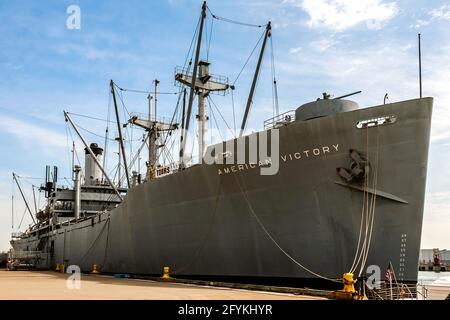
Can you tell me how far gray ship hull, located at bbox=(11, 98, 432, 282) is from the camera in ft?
41.5

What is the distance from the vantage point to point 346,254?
508 inches

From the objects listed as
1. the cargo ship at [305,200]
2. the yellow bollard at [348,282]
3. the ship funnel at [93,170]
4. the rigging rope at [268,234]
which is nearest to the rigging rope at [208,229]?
the cargo ship at [305,200]

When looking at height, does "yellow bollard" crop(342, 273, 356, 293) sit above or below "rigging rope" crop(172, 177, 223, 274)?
below

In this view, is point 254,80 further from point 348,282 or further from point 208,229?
point 348,282

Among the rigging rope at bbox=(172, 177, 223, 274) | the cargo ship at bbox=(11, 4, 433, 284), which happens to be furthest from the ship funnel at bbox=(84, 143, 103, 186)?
the rigging rope at bbox=(172, 177, 223, 274)

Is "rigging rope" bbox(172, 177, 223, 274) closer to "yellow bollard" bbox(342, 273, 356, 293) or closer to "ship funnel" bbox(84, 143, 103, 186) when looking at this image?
"yellow bollard" bbox(342, 273, 356, 293)

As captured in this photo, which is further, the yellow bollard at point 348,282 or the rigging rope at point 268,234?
the rigging rope at point 268,234

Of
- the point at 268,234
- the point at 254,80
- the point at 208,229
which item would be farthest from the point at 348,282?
the point at 254,80

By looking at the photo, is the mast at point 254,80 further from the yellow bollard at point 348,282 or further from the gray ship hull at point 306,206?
the yellow bollard at point 348,282

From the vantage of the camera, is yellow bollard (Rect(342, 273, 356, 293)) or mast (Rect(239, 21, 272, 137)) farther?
mast (Rect(239, 21, 272, 137))

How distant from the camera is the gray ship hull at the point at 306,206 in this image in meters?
12.6

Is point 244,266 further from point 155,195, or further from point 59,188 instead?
point 59,188

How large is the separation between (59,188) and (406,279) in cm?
2801
